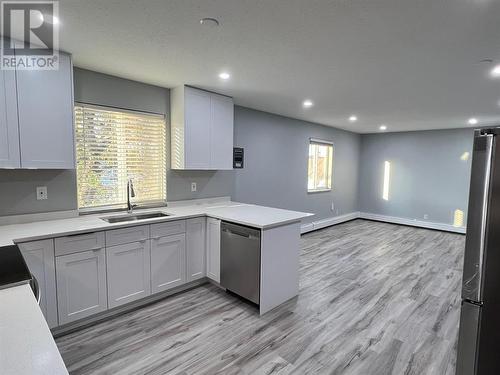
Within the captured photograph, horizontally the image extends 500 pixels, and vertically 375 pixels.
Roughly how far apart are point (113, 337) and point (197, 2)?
266cm

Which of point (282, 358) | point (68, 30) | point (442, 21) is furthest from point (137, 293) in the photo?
point (442, 21)

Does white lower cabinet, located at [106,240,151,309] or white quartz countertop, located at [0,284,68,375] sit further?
white lower cabinet, located at [106,240,151,309]

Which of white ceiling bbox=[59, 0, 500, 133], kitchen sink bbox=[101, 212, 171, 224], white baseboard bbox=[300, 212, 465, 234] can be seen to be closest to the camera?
white ceiling bbox=[59, 0, 500, 133]

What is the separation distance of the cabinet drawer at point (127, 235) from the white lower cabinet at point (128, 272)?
0.13 feet

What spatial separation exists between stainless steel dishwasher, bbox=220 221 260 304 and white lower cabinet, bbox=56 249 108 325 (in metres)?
1.19

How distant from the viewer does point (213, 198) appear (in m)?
4.06

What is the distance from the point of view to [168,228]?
9.59 feet

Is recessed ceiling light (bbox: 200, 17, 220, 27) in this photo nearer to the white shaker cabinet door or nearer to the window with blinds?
the white shaker cabinet door

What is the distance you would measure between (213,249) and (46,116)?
207cm

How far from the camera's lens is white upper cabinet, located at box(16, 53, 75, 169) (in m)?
2.24

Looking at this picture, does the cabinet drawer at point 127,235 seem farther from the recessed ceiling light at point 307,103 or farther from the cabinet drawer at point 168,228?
the recessed ceiling light at point 307,103

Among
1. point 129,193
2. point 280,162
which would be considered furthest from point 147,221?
point 280,162

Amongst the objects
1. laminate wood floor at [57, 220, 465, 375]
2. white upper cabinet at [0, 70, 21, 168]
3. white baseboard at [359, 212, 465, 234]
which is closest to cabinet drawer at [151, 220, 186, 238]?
laminate wood floor at [57, 220, 465, 375]

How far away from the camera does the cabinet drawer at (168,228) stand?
9.24ft
